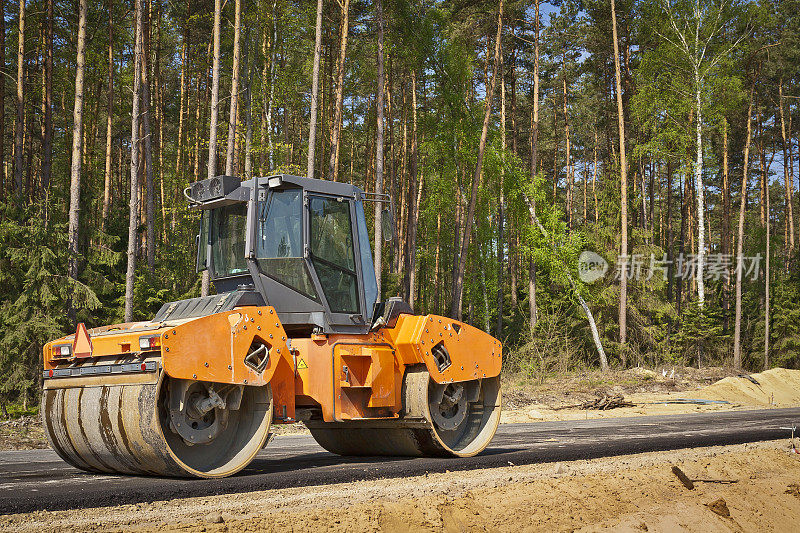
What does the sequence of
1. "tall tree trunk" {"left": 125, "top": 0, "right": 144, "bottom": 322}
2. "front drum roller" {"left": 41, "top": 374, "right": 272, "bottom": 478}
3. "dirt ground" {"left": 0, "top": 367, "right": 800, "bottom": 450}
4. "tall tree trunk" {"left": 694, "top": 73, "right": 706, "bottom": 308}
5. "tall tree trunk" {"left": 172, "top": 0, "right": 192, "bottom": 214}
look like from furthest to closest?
"tall tree trunk" {"left": 172, "top": 0, "right": 192, "bottom": 214}
"tall tree trunk" {"left": 694, "top": 73, "right": 706, "bottom": 308}
"dirt ground" {"left": 0, "top": 367, "right": 800, "bottom": 450}
"tall tree trunk" {"left": 125, "top": 0, "right": 144, "bottom": 322}
"front drum roller" {"left": 41, "top": 374, "right": 272, "bottom": 478}

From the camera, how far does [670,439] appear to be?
11188mm

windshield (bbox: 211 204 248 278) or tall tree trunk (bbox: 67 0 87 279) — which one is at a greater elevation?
tall tree trunk (bbox: 67 0 87 279)

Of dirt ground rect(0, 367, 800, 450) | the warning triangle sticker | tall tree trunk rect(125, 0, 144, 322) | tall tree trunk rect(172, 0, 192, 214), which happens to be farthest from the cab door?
tall tree trunk rect(172, 0, 192, 214)

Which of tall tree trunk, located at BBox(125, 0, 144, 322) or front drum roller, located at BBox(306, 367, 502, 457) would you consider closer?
front drum roller, located at BBox(306, 367, 502, 457)

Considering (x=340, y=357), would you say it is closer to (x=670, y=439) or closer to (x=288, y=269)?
(x=288, y=269)

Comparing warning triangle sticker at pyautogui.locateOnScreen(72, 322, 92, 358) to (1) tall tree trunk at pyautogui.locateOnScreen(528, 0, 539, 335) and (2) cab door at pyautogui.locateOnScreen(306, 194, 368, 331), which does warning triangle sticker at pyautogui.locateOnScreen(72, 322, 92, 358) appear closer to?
(2) cab door at pyautogui.locateOnScreen(306, 194, 368, 331)

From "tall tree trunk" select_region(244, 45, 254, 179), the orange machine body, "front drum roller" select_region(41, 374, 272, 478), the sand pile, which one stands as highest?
"tall tree trunk" select_region(244, 45, 254, 179)

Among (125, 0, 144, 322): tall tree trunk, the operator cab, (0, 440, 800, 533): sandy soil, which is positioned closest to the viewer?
(0, 440, 800, 533): sandy soil

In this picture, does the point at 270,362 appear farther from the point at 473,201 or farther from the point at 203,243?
the point at 473,201

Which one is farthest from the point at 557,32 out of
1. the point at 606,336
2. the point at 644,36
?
the point at 606,336

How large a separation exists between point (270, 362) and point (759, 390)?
80.0 feet

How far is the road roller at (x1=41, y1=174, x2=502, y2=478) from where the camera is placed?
266 inches

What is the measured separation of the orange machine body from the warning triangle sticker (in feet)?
0.03

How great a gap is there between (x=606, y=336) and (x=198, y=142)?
20.5 m
